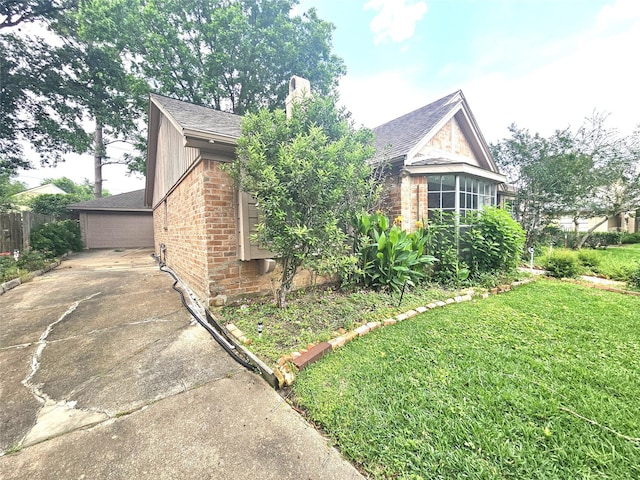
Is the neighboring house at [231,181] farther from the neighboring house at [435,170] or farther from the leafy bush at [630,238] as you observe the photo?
the leafy bush at [630,238]

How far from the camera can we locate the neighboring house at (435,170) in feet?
21.2

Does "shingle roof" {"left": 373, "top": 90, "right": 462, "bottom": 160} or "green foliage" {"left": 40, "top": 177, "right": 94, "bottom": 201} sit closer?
"shingle roof" {"left": 373, "top": 90, "right": 462, "bottom": 160}

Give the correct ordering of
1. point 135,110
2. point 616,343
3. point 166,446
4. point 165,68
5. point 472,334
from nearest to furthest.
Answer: point 166,446 < point 616,343 < point 472,334 < point 165,68 < point 135,110

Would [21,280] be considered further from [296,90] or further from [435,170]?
[435,170]

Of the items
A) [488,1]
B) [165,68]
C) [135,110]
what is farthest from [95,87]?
[488,1]

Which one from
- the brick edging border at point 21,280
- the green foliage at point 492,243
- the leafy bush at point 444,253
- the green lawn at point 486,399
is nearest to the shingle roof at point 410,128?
the leafy bush at point 444,253

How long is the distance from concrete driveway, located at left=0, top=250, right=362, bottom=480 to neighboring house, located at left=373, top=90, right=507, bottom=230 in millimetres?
5486

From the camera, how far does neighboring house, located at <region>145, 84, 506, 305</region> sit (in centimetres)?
393

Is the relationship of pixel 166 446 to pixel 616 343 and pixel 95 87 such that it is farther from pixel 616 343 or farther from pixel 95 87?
pixel 95 87

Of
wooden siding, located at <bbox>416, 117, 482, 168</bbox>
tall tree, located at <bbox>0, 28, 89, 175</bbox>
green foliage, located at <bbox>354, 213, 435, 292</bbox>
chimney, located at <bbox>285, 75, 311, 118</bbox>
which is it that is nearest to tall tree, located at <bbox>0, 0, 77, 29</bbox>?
tall tree, located at <bbox>0, 28, 89, 175</bbox>

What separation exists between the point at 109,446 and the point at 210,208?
2.94m

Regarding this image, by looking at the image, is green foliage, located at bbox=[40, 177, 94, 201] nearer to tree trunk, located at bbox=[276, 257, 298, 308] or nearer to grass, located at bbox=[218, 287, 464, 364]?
grass, located at bbox=[218, 287, 464, 364]

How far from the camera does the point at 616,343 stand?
2760mm

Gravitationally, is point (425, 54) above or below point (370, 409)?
above
